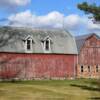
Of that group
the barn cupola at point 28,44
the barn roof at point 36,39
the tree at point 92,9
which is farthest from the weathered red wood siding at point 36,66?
the tree at point 92,9

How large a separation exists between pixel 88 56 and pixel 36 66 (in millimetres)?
11027

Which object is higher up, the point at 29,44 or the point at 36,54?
the point at 29,44

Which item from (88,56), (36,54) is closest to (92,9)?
(36,54)

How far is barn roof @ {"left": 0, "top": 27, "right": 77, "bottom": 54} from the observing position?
6091cm

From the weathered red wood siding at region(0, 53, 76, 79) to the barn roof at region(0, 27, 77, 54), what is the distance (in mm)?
953

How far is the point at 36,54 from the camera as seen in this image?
205 feet

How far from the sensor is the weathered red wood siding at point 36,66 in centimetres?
5959

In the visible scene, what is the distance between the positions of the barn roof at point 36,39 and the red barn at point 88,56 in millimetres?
2015

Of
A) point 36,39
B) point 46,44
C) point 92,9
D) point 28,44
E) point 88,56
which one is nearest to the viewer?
point 92,9

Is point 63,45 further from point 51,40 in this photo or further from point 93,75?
point 93,75

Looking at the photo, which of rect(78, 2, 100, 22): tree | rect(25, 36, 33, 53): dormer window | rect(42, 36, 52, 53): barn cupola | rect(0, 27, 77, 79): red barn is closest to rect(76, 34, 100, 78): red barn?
rect(0, 27, 77, 79): red barn

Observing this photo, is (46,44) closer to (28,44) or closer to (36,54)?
(36,54)

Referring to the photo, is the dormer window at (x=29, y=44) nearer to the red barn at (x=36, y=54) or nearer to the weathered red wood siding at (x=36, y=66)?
the red barn at (x=36, y=54)

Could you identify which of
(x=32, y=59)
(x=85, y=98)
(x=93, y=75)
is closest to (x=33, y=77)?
(x=32, y=59)
